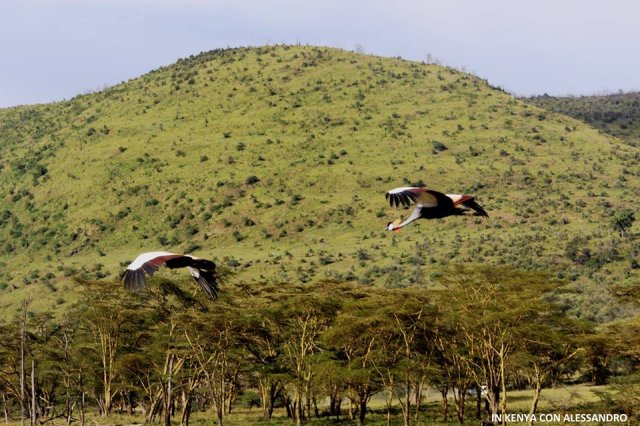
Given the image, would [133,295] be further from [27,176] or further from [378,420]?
[27,176]

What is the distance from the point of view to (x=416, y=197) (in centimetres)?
1370

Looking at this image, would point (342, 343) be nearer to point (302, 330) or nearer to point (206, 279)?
point (302, 330)

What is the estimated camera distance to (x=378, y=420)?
189 ft

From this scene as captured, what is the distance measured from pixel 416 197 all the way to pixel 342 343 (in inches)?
1451

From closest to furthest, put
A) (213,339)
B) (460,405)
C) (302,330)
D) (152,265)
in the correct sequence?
→ (152,265) → (213,339) → (302,330) → (460,405)

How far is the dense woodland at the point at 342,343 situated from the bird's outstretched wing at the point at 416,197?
30.9 m

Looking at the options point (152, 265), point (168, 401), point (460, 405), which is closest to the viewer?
point (152, 265)

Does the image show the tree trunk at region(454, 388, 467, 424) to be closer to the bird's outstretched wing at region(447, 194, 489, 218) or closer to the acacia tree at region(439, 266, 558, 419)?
the acacia tree at region(439, 266, 558, 419)

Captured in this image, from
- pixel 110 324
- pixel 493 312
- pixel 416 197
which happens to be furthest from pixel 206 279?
pixel 110 324

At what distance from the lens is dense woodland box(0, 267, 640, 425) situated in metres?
46.2

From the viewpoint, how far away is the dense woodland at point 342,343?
46.2m

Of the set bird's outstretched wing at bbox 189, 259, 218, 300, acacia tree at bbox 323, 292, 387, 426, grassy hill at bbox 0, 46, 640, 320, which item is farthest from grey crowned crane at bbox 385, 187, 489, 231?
grassy hill at bbox 0, 46, 640, 320

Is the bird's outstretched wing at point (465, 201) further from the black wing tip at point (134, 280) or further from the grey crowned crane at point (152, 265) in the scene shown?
the black wing tip at point (134, 280)

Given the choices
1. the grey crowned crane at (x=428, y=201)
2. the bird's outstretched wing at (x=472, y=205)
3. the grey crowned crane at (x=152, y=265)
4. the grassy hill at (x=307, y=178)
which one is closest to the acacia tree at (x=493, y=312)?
the bird's outstretched wing at (x=472, y=205)
